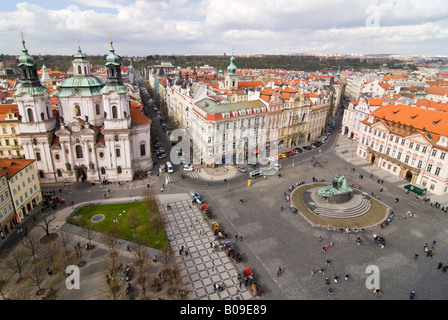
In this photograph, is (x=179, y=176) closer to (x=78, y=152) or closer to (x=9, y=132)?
(x=78, y=152)

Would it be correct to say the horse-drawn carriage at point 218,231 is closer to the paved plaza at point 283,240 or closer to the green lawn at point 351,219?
the paved plaza at point 283,240

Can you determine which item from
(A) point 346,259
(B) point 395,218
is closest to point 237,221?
(A) point 346,259

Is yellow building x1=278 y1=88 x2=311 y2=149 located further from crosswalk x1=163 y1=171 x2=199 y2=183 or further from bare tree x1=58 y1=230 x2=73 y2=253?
bare tree x1=58 y1=230 x2=73 y2=253

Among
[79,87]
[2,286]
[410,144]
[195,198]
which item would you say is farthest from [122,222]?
[410,144]

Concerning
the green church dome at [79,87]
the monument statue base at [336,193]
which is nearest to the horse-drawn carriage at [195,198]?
the monument statue base at [336,193]

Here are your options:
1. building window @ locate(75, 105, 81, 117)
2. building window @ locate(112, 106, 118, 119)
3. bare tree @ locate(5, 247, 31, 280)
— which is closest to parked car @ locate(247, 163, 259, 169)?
building window @ locate(112, 106, 118, 119)

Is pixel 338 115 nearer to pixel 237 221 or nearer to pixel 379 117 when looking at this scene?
pixel 379 117
